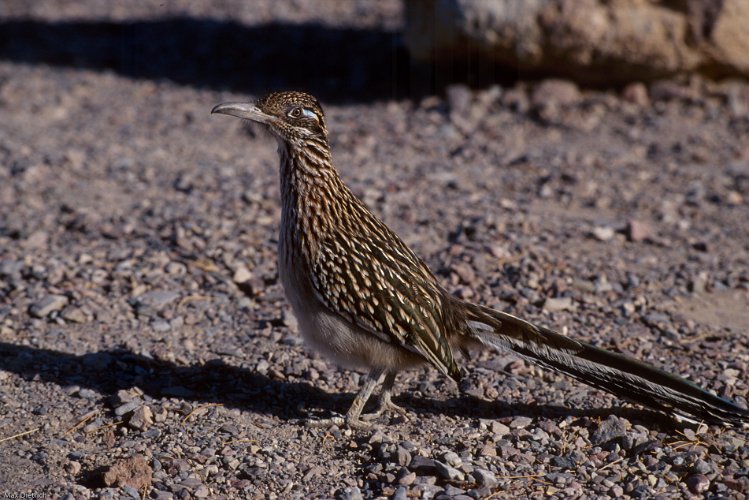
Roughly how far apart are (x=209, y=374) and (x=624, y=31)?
6832 millimetres

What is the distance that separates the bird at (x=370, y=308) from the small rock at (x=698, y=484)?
1.24 feet

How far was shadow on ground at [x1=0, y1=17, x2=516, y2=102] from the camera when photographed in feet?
39.3

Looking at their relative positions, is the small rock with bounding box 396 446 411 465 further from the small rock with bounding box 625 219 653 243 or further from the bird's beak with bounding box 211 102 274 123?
the small rock with bounding box 625 219 653 243

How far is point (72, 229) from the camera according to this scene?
773 cm

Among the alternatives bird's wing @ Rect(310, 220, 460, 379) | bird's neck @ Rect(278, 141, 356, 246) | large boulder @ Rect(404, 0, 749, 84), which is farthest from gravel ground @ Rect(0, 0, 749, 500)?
bird's neck @ Rect(278, 141, 356, 246)

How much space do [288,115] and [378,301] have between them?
44.3 inches

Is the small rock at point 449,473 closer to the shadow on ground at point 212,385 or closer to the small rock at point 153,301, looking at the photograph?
the shadow on ground at point 212,385

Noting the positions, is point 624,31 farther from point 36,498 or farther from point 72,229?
point 36,498

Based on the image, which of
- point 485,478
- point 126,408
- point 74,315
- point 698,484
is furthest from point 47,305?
point 698,484

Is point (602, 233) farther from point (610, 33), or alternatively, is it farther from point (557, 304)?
point (610, 33)

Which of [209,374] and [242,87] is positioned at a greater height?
[242,87]

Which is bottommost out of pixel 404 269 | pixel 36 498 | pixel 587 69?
pixel 36 498

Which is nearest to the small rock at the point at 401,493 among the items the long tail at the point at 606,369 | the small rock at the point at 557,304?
the long tail at the point at 606,369

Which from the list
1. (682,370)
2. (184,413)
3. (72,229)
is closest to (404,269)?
(184,413)
